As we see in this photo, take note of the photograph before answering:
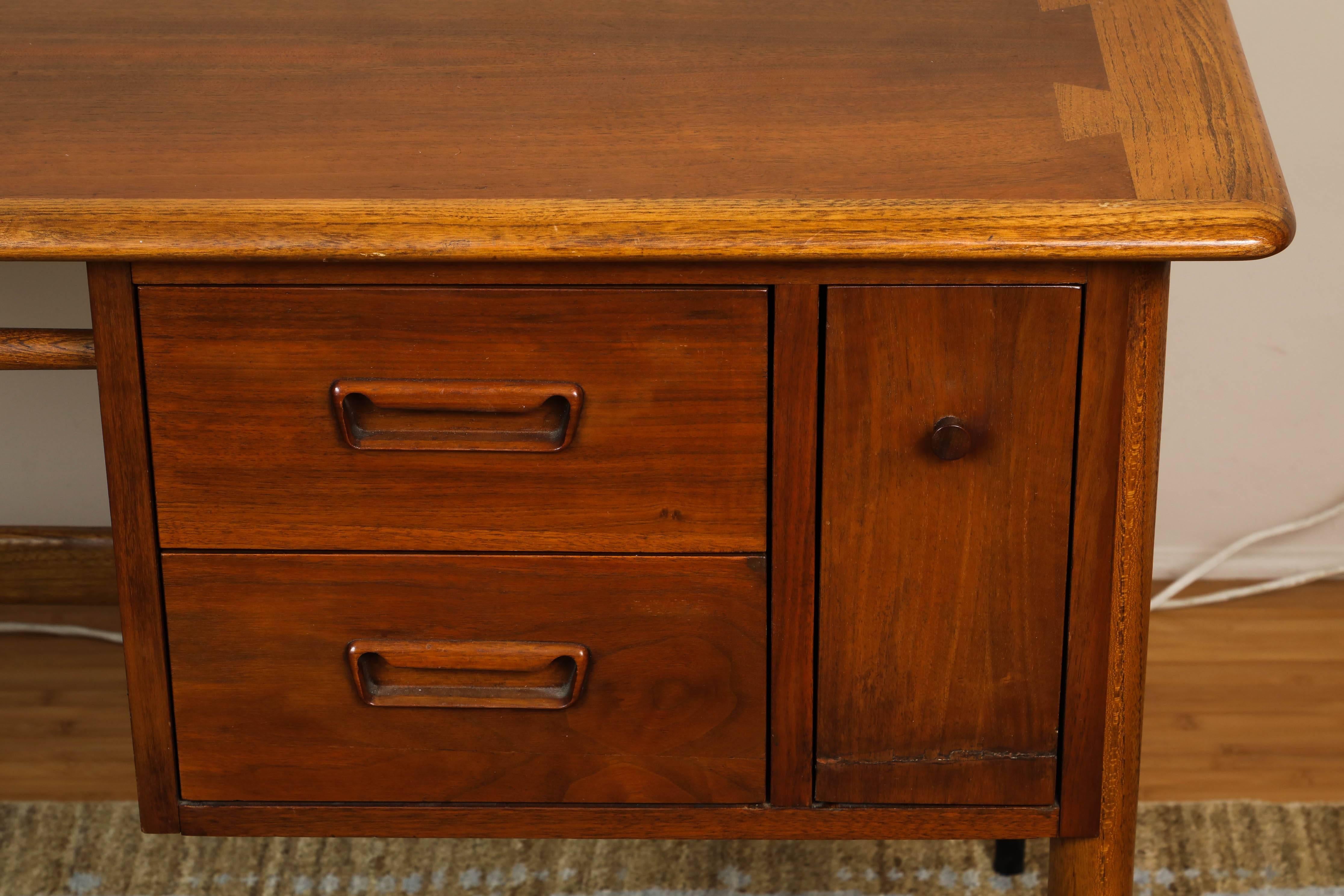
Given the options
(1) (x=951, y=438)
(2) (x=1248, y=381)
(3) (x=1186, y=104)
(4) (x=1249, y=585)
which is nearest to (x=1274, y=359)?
(2) (x=1248, y=381)

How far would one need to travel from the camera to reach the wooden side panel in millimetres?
786

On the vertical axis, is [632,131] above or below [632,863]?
above

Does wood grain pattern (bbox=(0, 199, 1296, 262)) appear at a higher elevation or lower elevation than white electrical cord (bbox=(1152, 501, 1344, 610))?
higher

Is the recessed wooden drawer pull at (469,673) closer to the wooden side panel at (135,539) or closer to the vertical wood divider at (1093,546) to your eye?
the wooden side panel at (135,539)

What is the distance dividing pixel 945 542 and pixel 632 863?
0.54 meters

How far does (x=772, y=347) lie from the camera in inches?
31.0

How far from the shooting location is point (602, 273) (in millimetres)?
771

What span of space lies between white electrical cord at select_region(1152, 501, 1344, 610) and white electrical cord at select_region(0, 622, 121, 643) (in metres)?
1.05

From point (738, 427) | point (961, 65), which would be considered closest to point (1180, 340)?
point (961, 65)

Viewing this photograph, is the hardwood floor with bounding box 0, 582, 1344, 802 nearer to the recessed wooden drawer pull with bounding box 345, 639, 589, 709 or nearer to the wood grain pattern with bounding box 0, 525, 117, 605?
the wood grain pattern with bounding box 0, 525, 117, 605

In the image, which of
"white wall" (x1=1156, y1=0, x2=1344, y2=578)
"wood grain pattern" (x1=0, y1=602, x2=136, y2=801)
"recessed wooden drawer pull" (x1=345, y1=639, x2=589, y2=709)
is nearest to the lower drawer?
"recessed wooden drawer pull" (x1=345, y1=639, x2=589, y2=709)

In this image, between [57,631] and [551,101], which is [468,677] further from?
[57,631]

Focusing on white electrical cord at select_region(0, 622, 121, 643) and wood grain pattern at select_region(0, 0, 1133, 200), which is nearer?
wood grain pattern at select_region(0, 0, 1133, 200)

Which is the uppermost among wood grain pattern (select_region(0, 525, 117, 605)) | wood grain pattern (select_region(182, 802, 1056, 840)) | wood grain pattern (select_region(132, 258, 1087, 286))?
wood grain pattern (select_region(132, 258, 1087, 286))
